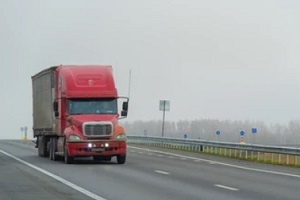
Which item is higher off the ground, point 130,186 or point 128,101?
point 128,101

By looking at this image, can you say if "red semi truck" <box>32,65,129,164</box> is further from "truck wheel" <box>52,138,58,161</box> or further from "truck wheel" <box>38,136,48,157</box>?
"truck wheel" <box>38,136,48,157</box>

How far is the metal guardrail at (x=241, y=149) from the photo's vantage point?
1250 inches

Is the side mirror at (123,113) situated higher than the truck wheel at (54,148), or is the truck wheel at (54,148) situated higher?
the side mirror at (123,113)

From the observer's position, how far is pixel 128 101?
A: 96.8 feet

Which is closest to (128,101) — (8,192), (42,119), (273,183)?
(42,119)

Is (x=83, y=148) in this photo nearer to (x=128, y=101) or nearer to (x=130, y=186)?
(x=128, y=101)

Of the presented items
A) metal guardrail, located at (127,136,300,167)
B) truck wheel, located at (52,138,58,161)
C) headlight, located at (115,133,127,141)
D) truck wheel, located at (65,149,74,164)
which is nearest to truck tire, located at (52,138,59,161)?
truck wheel, located at (52,138,58,161)

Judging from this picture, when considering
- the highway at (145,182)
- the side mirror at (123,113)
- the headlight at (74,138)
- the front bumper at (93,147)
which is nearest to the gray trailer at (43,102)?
the headlight at (74,138)

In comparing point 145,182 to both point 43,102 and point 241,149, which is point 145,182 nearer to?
point 43,102

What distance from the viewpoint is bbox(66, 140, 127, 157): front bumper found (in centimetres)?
2848

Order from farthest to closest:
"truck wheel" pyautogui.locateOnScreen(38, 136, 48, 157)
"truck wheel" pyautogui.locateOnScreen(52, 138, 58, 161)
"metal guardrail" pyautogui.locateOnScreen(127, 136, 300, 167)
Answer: "truck wheel" pyautogui.locateOnScreen(38, 136, 48, 157) < "metal guardrail" pyautogui.locateOnScreen(127, 136, 300, 167) < "truck wheel" pyautogui.locateOnScreen(52, 138, 58, 161)

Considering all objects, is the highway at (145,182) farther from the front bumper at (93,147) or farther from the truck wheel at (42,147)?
the truck wheel at (42,147)

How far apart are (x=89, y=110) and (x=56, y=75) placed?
2711mm

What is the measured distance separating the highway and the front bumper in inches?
34.7
